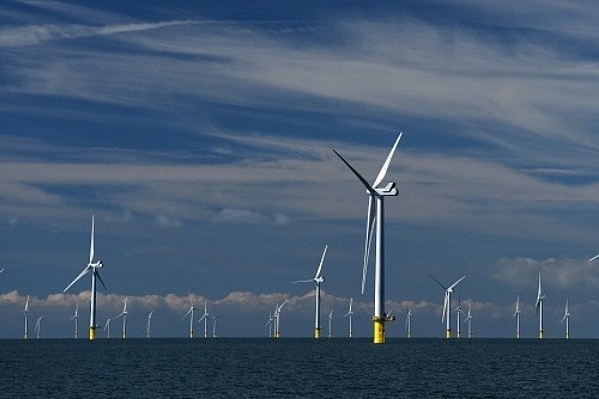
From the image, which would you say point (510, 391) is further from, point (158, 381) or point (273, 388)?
point (158, 381)

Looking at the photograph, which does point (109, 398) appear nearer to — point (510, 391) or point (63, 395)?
point (63, 395)

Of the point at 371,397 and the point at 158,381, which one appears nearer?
the point at 371,397

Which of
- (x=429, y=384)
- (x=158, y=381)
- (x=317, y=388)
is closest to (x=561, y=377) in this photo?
(x=429, y=384)

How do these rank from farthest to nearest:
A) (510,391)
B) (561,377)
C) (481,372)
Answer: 1. (481,372)
2. (561,377)
3. (510,391)

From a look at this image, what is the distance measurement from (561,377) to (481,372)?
15.6 metres

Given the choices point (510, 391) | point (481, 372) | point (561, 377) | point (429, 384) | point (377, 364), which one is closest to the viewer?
point (510, 391)

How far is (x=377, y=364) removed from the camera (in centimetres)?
19112

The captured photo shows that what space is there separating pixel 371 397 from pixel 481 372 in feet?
188

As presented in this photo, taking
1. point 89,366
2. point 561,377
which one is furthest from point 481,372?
point 89,366

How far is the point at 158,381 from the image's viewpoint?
146250 millimetres

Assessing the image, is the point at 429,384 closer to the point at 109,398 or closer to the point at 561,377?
the point at 561,377

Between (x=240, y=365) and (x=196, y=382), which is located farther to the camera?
(x=240, y=365)

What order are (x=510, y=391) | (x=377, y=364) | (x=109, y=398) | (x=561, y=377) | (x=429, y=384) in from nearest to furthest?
(x=109, y=398)
(x=510, y=391)
(x=429, y=384)
(x=561, y=377)
(x=377, y=364)

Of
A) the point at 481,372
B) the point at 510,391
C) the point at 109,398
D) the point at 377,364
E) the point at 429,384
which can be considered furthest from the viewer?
the point at 377,364
